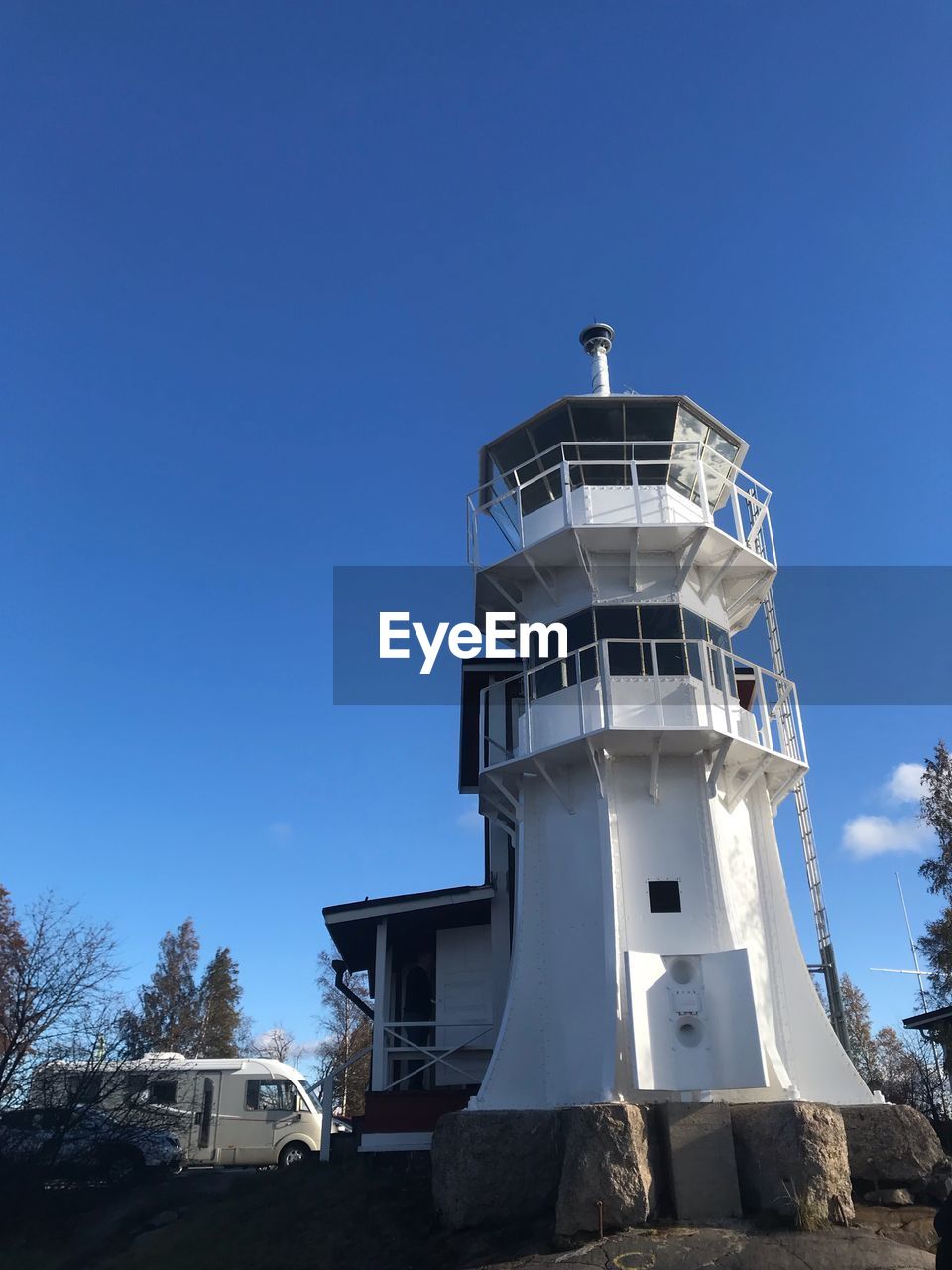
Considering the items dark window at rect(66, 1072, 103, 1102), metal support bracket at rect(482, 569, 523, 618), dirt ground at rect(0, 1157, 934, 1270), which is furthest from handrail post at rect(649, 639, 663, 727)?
dark window at rect(66, 1072, 103, 1102)

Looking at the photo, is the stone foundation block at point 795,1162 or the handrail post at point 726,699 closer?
the stone foundation block at point 795,1162

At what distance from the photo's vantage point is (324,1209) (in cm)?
1324

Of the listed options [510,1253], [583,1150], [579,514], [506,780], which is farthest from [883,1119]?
[579,514]

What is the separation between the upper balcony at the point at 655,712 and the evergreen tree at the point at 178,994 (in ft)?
123

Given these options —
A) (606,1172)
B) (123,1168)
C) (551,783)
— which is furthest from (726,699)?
(123,1168)

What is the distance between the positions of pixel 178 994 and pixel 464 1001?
133ft

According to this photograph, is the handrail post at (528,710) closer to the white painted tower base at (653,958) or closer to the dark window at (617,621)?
the white painted tower base at (653,958)

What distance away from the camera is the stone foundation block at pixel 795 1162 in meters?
9.81

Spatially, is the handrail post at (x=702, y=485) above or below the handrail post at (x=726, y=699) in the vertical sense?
above

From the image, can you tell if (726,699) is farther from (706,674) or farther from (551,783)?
(551,783)

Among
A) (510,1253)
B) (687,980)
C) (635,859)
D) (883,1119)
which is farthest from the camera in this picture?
(635,859)

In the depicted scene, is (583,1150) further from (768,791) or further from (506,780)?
(768,791)

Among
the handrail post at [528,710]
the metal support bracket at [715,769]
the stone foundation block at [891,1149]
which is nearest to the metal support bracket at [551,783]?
the handrail post at [528,710]

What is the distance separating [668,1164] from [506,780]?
621cm
